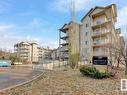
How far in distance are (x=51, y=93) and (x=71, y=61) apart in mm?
21181

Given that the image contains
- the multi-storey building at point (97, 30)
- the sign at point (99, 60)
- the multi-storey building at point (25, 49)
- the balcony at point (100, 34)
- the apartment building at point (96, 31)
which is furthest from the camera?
the multi-storey building at point (25, 49)

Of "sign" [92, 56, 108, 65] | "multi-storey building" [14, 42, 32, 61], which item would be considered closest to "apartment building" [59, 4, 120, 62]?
"sign" [92, 56, 108, 65]

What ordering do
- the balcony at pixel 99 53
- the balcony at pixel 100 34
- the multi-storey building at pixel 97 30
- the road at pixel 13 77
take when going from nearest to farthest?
the road at pixel 13 77 < the balcony at pixel 99 53 < the balcony at pixel 100 34 < the multi-storey building at pixel 97 30

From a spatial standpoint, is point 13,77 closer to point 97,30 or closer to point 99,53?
point 99,53

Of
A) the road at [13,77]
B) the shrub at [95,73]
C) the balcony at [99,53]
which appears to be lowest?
the road at [13,77]

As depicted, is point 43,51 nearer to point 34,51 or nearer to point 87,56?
point 34,51

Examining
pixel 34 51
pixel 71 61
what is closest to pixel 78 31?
pixel 71 61

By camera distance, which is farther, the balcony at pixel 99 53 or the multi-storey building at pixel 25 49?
the multi-storey building at pixel 25 49

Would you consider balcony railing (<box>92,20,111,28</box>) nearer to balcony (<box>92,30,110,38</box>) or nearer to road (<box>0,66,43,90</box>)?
balcony (<box>92,30,110,38</box>)

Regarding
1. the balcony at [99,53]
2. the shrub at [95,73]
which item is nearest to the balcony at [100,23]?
the balcony at [99,53]

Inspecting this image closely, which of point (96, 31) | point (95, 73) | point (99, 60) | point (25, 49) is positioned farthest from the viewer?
point (25, 49)

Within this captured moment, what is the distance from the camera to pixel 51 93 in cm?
890

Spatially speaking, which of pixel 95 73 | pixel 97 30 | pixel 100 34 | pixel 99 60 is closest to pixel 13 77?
pixel 95 73

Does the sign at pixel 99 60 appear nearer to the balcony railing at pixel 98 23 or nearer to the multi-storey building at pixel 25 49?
the balcony railing at pixel 98 23
